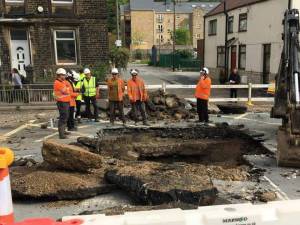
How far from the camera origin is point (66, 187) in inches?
219

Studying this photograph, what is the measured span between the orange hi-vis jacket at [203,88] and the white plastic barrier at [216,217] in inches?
344

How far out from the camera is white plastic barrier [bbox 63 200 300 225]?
2.59 m

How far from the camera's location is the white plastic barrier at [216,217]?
8.49 feet

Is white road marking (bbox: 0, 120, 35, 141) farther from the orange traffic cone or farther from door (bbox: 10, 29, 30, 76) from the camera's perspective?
door (bbox: 10, 29, 30, 76)

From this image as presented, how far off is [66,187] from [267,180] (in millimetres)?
3309

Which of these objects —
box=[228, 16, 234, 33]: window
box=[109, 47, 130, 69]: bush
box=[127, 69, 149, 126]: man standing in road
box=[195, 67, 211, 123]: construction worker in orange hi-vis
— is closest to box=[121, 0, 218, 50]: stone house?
box=[228, 16, 234, 33]: window

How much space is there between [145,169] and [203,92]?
220 inches

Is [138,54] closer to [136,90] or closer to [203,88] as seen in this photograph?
[136,90]

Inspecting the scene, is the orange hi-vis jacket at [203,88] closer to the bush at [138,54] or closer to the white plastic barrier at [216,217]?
the white plastic barrier at [216,217]

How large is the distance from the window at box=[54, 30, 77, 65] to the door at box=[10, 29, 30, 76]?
1594 mm

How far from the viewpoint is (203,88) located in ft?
37.4

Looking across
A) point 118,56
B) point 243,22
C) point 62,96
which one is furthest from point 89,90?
point 243,22

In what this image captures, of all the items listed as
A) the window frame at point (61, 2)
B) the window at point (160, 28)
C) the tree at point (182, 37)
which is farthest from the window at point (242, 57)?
the window at point (160, 28)

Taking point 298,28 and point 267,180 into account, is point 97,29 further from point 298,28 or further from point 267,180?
point 267,180
